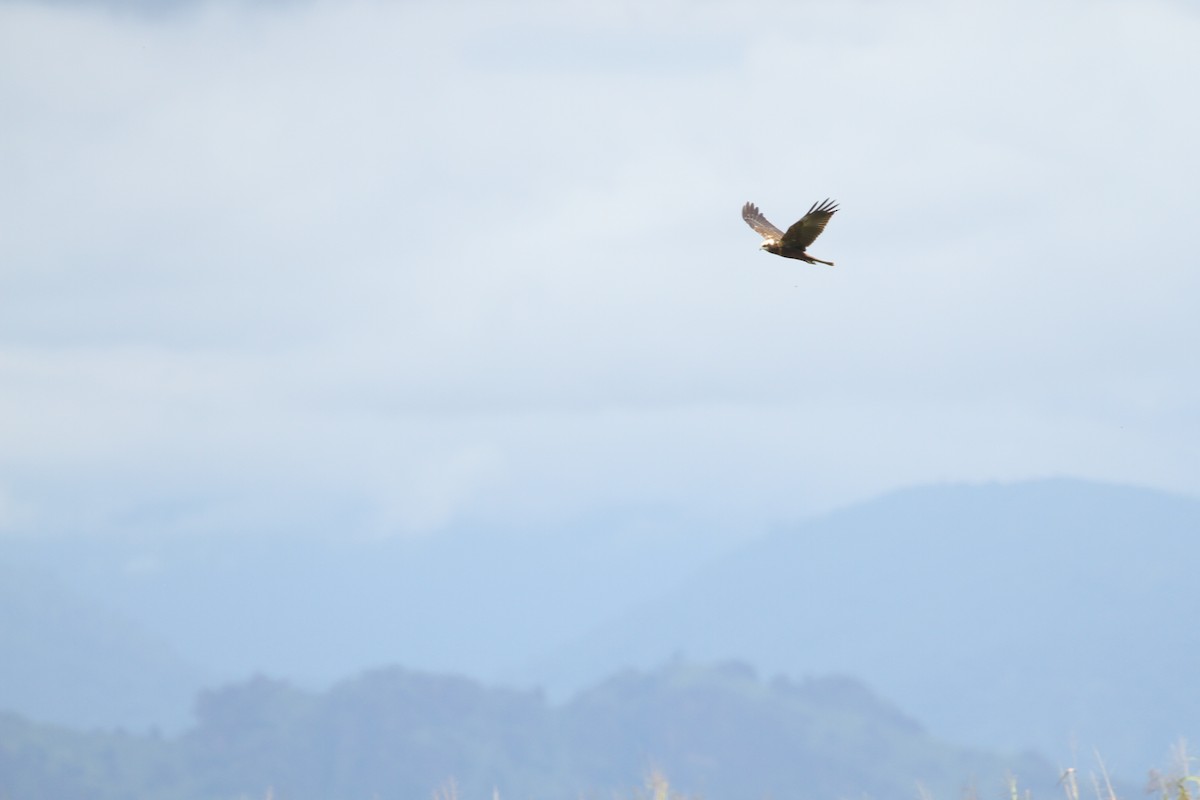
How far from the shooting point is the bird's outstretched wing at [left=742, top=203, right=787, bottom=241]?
32.1m

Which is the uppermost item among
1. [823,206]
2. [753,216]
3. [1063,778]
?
[753,216]

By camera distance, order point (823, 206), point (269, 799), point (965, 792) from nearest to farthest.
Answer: point (823, 206) < point (965, 792) < point (269, 799)

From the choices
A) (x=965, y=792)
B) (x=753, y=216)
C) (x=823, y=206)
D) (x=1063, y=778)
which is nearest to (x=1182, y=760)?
(x=1063, y=778)

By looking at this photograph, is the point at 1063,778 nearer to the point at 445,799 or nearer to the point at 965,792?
the point at 965,792

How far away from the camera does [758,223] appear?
33562mm

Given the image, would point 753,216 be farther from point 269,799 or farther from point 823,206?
point 269,799

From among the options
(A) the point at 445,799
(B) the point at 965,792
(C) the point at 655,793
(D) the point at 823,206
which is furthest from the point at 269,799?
(D) the point at 823,206

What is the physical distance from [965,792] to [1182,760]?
24.9ft

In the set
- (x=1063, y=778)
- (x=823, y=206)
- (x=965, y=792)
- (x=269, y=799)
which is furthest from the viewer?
(x=269, y=799)

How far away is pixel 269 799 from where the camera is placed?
35.7 m

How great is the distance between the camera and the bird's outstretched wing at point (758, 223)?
32.1 m

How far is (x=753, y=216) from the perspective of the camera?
112ft

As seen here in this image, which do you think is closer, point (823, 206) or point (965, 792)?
point (823, 206)

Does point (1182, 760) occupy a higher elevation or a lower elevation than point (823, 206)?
lower
